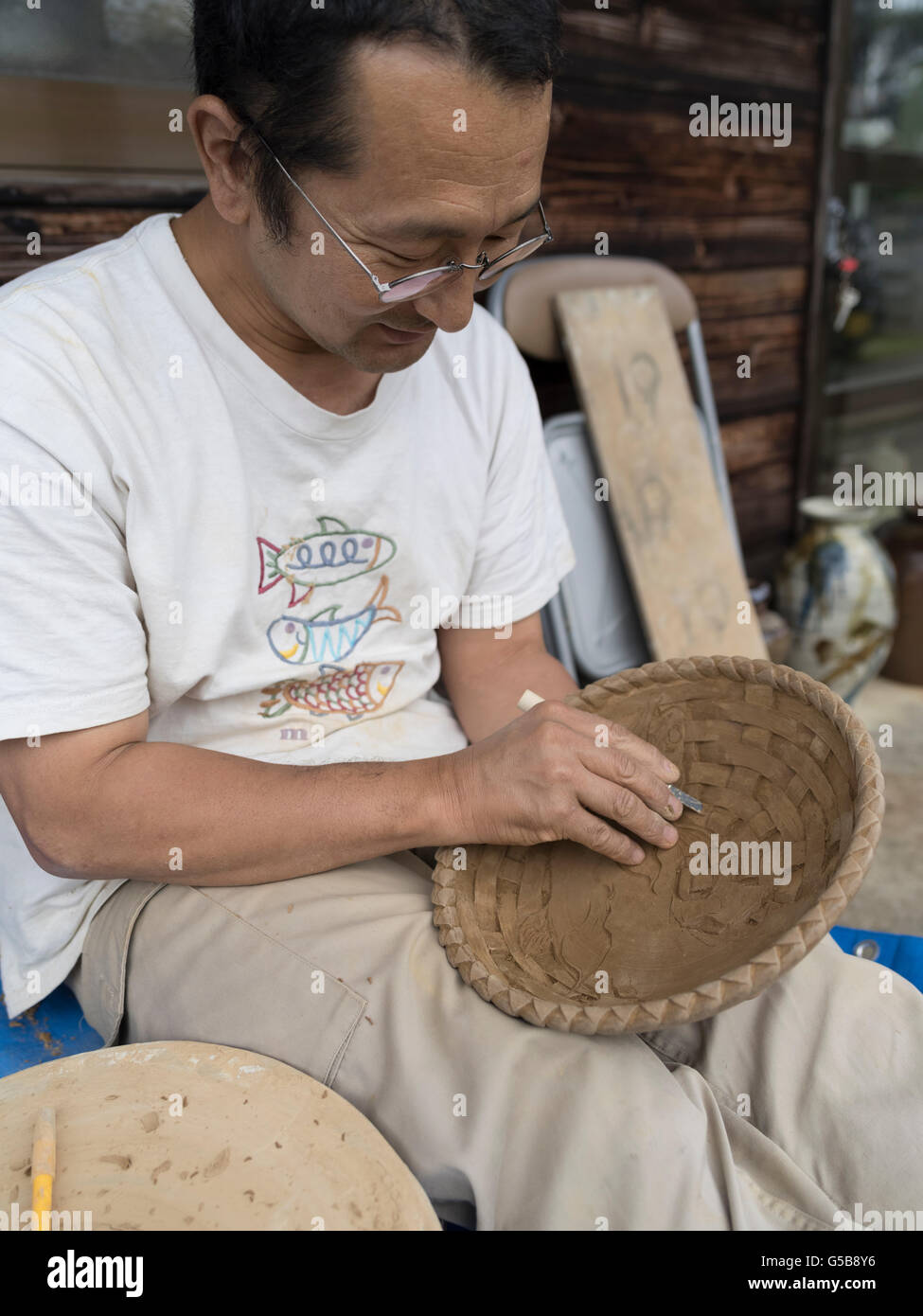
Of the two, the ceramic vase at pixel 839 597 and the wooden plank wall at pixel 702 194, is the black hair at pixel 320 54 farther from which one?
the ceramic vase at pixel 839 597

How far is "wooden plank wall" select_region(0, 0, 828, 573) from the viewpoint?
1977 millimetres

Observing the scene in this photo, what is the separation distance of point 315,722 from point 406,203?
25.0 inches

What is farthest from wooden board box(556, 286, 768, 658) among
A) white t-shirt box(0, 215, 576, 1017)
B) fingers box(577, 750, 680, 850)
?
Result: fingers box(577, 750, 680, 850)

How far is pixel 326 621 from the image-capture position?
4.47 feet

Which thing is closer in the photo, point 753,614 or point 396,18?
point 396,18

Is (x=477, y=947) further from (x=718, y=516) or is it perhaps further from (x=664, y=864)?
(x=718, y=516)

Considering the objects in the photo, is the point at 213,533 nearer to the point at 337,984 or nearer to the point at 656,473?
the point at 337,984

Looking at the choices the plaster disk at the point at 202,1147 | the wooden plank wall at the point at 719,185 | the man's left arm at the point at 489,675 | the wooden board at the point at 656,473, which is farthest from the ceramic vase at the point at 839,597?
the plaster disk at the point at 202,1147

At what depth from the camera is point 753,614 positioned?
2898 millimetres

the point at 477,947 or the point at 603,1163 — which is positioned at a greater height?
the point at 477,947

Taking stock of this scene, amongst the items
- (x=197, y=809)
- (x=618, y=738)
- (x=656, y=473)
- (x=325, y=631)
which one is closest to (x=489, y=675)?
(x=325, y=631)

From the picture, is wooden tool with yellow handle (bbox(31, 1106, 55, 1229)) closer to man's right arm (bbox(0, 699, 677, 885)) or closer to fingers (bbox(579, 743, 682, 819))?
man's right arm (bbox(0, 699, 677, 885))
